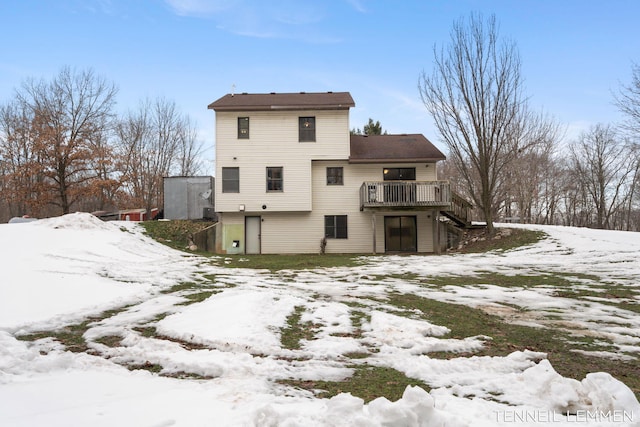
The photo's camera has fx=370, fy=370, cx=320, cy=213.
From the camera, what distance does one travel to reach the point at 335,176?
21.4 metres

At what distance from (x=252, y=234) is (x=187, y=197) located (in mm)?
5716

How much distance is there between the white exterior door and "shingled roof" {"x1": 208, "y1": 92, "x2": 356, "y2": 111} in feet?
20.6

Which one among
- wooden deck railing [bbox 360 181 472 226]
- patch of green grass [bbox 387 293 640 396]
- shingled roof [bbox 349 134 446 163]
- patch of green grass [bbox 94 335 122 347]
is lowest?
patch of green grass [bbox 387 293 640 396]

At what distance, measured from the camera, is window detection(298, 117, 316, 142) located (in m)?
21.1

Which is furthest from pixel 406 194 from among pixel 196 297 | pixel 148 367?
pixel 148 367

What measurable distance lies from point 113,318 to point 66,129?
27831 millimetres

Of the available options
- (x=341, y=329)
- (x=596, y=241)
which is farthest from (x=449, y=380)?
(x=596, y=241)

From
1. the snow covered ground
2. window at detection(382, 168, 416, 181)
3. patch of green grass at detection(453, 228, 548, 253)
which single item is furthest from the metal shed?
patch of green grass at detection(453, 228, 548, 253)

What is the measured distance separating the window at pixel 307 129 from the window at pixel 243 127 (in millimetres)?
2965

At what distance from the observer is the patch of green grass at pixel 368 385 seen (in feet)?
9.30

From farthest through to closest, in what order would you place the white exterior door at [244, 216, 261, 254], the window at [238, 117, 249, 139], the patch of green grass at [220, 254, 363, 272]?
the white exterior door at [244, 216, 261, 254] → the window at [238, 117, 249, 139] → the patch of green grass at [220, 254, 363, 272]

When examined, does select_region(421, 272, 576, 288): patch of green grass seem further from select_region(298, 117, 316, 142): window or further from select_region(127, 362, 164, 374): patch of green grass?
select_region(298, 117, 316, 142): window

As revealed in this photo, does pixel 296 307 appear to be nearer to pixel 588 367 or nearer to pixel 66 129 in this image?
pixel 588 367

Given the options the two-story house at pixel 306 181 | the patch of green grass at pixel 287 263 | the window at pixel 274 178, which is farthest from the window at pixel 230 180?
the patch of green grass at pixel 287 263
